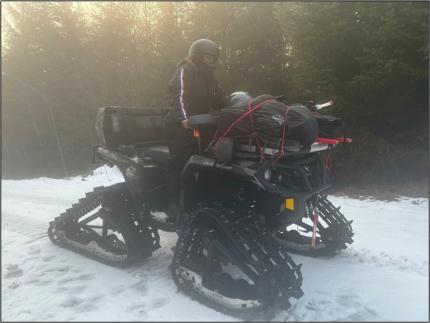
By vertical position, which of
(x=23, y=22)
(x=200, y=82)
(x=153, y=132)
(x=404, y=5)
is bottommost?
(x=153, y=132)

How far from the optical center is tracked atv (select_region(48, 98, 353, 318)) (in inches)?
122

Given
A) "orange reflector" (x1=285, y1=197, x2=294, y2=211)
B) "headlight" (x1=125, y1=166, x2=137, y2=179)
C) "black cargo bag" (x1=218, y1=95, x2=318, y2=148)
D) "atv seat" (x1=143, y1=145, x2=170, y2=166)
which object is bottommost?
"orange reflector" (x1=285, y1=197, x2=294, y2=211)

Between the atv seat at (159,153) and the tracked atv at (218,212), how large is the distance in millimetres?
11

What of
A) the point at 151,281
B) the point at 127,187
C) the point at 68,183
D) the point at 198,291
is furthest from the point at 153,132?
the point at 68,183

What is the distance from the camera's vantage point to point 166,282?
3.69m

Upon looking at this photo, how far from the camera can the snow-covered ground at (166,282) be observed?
263cm

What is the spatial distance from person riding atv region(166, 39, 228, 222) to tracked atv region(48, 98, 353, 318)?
140mm

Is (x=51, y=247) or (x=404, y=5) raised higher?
(x=404, y=5)

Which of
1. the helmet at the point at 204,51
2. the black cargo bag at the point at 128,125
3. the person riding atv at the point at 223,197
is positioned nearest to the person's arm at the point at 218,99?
the person riding atv at the point at 223,197

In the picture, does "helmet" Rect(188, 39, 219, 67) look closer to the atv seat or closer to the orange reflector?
the atv seat

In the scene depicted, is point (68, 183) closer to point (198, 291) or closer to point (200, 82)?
point (200, 82)

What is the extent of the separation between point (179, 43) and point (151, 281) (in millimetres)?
6369

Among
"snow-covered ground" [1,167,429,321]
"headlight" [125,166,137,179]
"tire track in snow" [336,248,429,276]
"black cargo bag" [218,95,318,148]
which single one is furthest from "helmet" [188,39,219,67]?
"tire track in snow" [336,248,429,276]

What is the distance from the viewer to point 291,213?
3.47 meters
